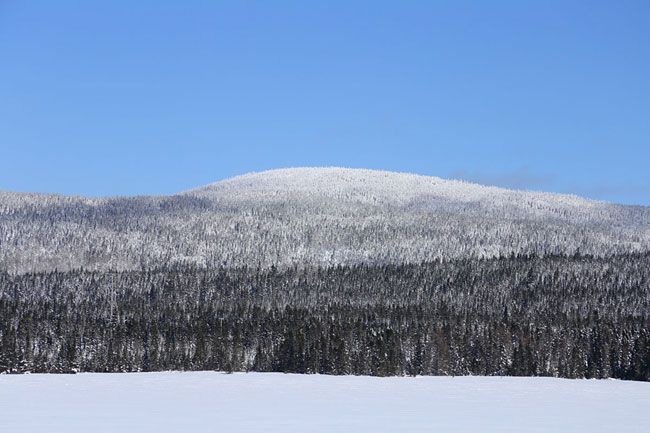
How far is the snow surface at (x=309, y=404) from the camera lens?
59875 millimetres

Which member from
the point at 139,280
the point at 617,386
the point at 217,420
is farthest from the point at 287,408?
the point at 139,280

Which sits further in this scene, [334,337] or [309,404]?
[334,337]

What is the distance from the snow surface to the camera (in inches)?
2357

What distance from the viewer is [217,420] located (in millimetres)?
61719

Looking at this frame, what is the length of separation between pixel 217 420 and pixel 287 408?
34.3ft

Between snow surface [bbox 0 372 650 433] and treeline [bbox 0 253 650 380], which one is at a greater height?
treeline [bbox 0 253 650 380]

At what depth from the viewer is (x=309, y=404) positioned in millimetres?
74625

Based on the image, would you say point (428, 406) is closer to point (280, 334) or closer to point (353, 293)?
point (280, 334)

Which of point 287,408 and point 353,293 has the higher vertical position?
point 353,293

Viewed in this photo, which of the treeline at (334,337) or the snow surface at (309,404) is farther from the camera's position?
the treeline at (334,337)

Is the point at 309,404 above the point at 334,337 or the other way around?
the other way around

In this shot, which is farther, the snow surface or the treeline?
the treeline

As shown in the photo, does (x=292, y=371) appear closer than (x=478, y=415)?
No

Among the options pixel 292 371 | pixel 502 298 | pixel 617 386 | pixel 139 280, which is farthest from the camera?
pixel 139 280
